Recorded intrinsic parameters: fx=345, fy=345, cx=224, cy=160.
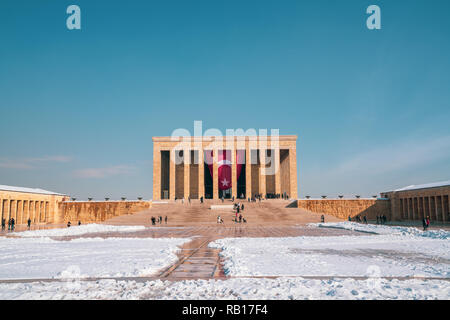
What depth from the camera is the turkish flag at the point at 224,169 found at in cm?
5519

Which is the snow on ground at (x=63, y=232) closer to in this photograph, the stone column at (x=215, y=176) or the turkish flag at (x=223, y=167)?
the stone column at (x=215, y=176)

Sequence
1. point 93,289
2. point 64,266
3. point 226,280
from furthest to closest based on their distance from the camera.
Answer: point 64,266
point 226,280
point 93,289

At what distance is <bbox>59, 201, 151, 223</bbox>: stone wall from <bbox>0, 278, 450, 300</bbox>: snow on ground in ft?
130

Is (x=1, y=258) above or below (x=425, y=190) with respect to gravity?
below

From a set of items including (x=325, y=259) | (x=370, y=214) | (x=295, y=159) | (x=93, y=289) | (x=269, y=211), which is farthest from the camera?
(x=295, y=159)

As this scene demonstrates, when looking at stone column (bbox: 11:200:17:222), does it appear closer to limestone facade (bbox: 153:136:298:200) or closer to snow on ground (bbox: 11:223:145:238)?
snow on ground (bbox: 11:223:145:238)

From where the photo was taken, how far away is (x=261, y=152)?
56.7 m

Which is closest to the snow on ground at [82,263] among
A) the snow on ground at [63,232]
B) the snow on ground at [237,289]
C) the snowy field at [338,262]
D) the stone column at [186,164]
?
the snow on ground at [237,289]

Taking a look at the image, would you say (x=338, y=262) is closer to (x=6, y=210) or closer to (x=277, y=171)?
(x=6, y=210)

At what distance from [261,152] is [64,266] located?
48.2 m

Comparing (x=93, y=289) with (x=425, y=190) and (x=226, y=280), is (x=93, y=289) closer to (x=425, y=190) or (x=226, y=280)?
(x=226, y=280)

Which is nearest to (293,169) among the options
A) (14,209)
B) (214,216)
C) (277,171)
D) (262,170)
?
(277,171)

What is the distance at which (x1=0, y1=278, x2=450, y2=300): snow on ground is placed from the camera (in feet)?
20.6

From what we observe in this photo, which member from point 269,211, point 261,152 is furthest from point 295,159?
point 269,211
